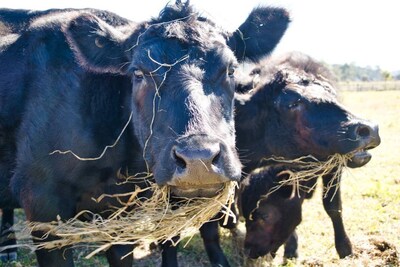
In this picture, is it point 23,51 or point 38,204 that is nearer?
point 38,204

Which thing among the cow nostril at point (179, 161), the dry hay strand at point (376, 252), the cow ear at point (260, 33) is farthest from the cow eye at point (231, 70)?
the dry hay strand at point (376, 252)

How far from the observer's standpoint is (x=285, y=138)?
5613mm

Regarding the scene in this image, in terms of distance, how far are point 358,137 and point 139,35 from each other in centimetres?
250

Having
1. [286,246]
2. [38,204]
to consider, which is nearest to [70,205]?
[38,204]

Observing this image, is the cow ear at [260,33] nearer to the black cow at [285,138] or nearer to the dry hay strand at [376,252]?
the black cow at [285,138]

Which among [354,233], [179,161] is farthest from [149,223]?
[354,233]

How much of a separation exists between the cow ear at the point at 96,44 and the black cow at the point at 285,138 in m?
2.10

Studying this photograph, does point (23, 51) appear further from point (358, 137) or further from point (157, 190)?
point (358, 137)

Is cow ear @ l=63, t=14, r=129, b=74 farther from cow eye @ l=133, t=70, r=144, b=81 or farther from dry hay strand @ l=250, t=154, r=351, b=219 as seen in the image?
dry hay strand @ l=250, t=154, r=351, b=219

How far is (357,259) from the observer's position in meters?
5.41

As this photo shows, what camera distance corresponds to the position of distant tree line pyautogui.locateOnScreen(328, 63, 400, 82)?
285ft

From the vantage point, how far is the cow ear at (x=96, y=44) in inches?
157

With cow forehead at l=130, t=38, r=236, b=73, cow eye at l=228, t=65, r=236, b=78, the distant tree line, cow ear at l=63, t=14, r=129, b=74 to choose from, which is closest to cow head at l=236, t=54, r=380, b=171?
cow eye at l=228, t=65, r=236, b=78

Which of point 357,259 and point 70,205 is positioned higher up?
point 70,205
